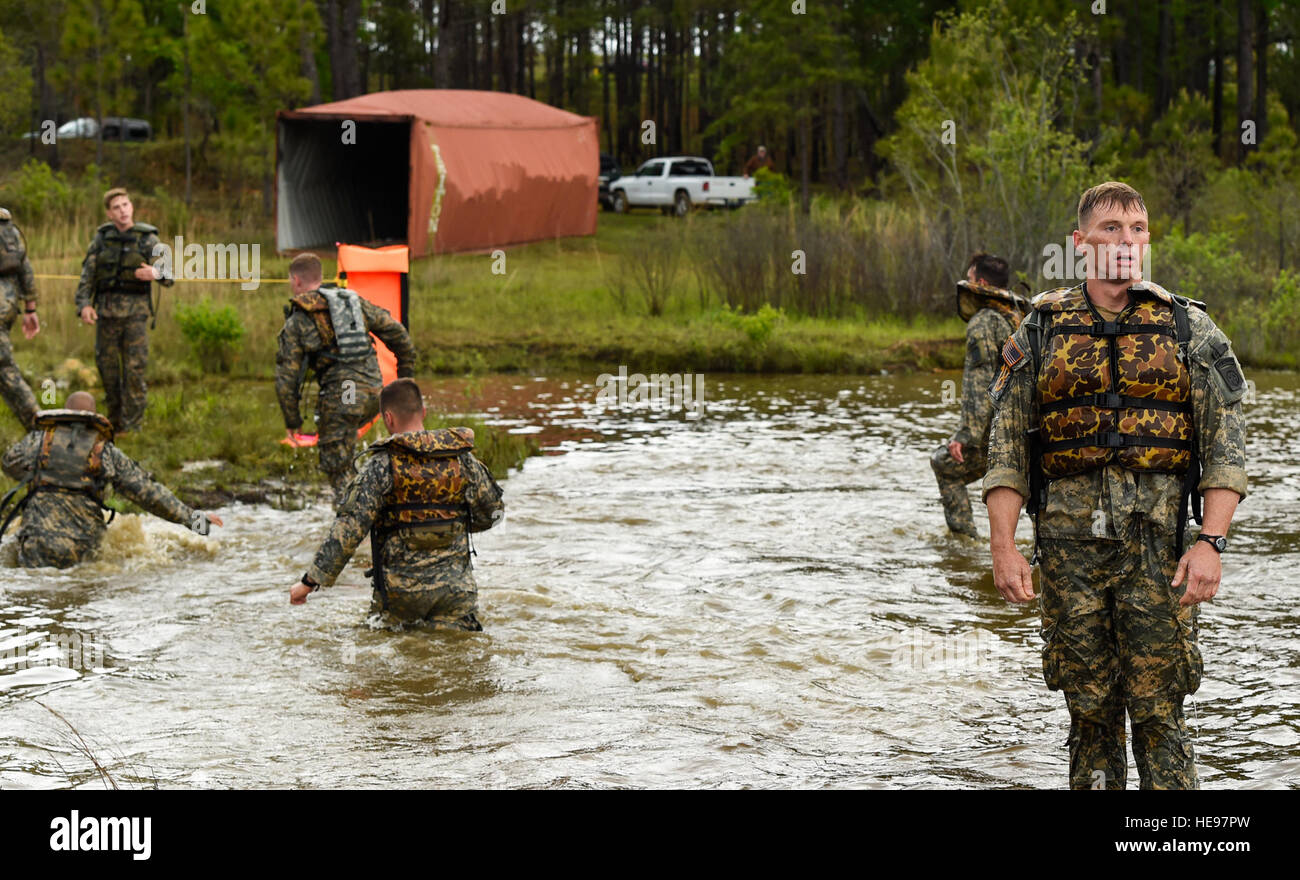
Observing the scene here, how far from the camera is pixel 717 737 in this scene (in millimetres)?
6500

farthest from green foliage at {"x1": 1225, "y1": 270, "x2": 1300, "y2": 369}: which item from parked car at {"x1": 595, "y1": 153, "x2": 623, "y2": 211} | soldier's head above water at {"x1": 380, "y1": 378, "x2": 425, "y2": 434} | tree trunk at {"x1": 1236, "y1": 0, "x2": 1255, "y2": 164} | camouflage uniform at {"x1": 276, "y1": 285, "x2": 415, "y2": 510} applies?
parked car at {"x1": 595, "y1": 153, "x2": 623, "y2": 211}

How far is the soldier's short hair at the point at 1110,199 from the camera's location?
468 cm

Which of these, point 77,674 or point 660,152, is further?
point 660,152

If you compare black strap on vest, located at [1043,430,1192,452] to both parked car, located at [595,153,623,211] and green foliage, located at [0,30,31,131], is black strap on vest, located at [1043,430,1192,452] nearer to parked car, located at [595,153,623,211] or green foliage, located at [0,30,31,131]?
parked car, located at [595,153,623,211]

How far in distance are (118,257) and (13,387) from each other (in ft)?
5.08

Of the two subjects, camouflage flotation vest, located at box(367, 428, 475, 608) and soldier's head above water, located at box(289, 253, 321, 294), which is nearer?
camouflage flotation vest, located at box(367, 428, 475, 608)

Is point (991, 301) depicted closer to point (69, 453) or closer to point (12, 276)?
point (69, 453)

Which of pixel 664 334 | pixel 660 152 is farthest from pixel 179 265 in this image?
pixel 660 152

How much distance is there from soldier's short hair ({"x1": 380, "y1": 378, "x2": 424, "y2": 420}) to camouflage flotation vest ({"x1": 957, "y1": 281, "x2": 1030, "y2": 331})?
3.69 meters

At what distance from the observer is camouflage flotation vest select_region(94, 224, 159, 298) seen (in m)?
13.4

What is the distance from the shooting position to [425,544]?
7.57 metres

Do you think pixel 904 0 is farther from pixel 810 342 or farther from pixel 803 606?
pixel 803 606

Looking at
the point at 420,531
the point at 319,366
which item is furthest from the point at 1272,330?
the point at 420,531

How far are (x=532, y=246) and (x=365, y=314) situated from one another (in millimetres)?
22030
